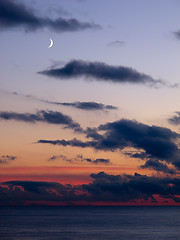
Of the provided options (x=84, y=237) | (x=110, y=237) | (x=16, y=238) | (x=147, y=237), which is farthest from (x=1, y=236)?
(x=147, y=237)

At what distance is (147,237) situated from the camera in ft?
643

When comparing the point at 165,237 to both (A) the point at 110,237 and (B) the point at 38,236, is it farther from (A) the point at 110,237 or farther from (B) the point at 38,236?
(B) the point at 38,236

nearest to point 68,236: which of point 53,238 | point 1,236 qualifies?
point 53,238

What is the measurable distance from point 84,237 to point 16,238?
33568 mm

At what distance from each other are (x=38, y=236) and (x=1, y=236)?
18.3 metres

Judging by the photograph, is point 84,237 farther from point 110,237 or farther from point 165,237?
point 165,237

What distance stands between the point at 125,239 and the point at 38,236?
43839mm

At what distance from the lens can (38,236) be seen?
627 ft

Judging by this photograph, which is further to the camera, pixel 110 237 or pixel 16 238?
pixel 110 237

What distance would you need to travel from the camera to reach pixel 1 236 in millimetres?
189125

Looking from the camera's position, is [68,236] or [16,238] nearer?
[16,238]

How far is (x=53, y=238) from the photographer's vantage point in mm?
187375

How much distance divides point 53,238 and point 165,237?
192ft

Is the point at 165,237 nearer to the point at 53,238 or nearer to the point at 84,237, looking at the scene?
the point at 84,237
